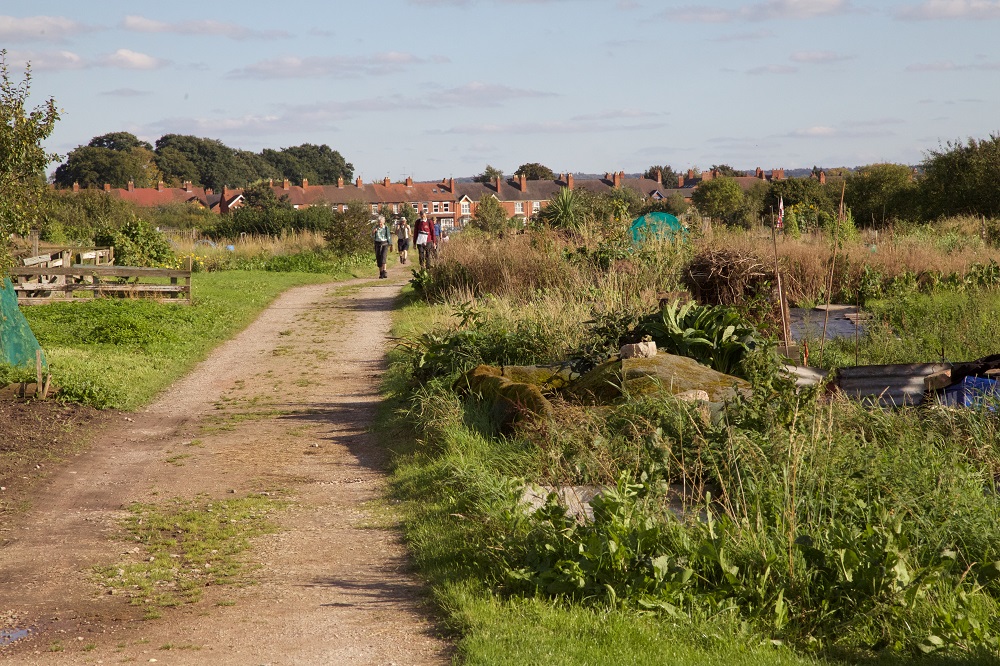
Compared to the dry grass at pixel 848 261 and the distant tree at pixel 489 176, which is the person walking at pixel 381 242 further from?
the distant tree at pixel 489 176

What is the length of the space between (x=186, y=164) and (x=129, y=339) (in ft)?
372

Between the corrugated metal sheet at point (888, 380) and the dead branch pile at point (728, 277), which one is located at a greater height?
the dead branch pile at point (728, 277)

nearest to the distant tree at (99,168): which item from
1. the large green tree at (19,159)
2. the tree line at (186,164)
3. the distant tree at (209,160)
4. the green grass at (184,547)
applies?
the tree line at (186,164)

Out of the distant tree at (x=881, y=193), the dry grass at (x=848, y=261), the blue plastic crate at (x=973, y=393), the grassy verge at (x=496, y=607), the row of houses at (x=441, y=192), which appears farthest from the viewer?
the row of houses at (x=441, y=192)

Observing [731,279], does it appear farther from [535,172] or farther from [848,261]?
[535,172]

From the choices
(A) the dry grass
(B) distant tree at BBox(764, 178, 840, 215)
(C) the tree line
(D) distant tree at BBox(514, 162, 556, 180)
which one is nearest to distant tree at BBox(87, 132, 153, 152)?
(C) the tree line

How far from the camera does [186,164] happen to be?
121m

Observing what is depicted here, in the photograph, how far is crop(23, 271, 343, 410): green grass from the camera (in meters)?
10.9

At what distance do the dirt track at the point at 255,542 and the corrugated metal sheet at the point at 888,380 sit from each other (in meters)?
4.16

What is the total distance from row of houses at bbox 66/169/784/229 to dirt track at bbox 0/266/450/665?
3390 inches

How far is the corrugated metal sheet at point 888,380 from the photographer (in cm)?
845

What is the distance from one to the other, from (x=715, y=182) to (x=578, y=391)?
6551 cm

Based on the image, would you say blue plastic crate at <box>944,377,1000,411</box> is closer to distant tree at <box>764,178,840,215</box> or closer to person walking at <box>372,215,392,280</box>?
person walking at <box>372,215,392,280</box>

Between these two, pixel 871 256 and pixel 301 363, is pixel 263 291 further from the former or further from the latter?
pixel 871 256
